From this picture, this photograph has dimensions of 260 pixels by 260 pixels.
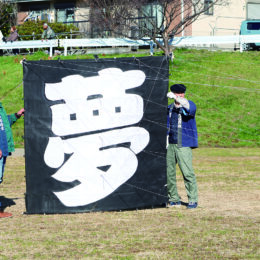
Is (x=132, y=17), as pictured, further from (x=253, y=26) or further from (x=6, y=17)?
(x=6, y=17)

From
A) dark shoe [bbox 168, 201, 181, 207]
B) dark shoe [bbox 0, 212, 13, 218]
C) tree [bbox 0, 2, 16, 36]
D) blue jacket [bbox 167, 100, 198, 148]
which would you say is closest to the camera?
dark shoe [bbox 0, 212, 13, 218]

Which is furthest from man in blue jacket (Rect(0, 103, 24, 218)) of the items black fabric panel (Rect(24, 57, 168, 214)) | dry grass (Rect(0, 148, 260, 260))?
dry grass (Rect(0, 148, 260, 260))

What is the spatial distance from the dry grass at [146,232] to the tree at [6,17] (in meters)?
30.1

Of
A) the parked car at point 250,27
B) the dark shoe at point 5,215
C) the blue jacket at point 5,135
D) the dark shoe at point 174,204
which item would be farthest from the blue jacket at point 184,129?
the parked car at point 250,27

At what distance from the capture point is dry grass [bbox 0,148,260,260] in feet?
21.9

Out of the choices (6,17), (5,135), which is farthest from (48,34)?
(5,135)

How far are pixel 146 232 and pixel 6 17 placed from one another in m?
35.3

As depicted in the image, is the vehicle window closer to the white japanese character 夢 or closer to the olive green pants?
the olive green pants

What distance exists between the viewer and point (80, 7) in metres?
39.3

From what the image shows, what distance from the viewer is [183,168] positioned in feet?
30.5

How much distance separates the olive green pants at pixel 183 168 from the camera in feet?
30.5

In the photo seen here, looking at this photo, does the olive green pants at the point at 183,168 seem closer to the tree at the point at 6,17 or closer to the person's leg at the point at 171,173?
the person's leg at the point at 171,173

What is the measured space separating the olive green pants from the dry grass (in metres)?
0.32

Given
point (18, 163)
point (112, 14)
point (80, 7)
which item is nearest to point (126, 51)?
point (112, 14)
